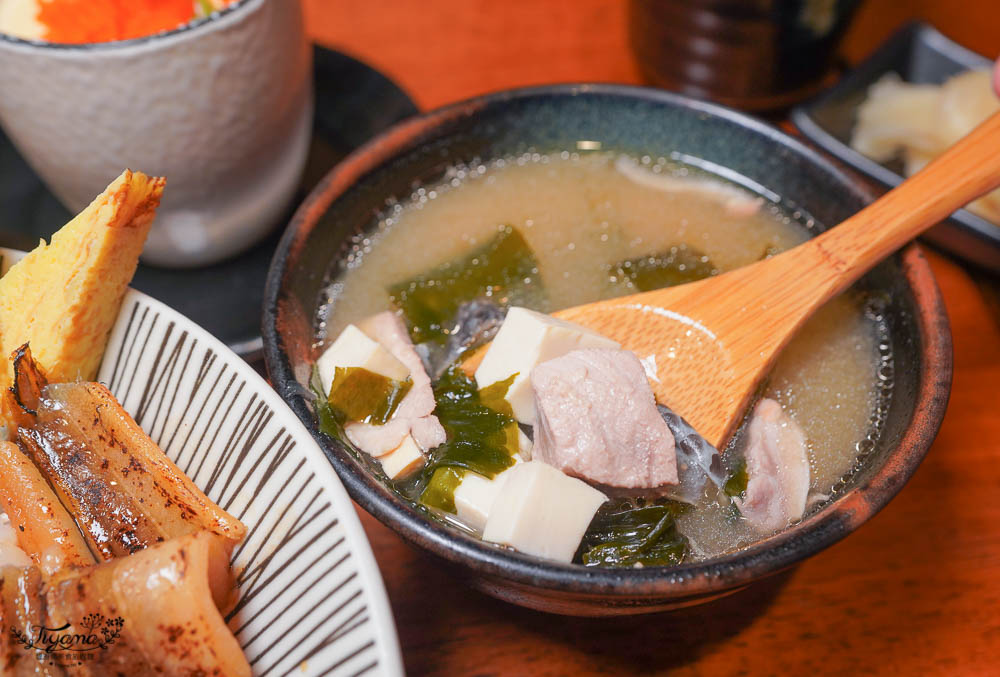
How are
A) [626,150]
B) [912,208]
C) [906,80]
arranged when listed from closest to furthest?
[912,208]
[626,150]
[906,80]

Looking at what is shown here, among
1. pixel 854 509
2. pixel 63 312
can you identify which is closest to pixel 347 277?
pixel 63 312

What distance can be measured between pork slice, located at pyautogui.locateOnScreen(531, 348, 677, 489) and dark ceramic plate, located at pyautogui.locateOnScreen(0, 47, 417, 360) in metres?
0.46

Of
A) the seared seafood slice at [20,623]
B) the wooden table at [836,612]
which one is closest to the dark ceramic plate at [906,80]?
the wooden table at [836,612]

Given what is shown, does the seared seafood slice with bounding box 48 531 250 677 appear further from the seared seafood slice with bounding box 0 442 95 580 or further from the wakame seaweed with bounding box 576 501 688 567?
the wakame seaweed with bounding box 576 501 688 567

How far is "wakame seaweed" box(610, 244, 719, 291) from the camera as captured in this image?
3.52ft

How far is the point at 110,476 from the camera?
2.31 feet

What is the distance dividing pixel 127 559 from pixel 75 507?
124 millimetres

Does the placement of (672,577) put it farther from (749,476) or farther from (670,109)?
(670,109)

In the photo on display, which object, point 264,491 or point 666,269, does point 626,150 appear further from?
point 264,491

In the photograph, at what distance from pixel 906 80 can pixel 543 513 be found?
1.40m

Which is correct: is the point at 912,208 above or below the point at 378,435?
above

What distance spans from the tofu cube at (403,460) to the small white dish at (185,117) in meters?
0.56

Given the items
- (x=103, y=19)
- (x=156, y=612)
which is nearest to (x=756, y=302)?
(x=156, y=612)

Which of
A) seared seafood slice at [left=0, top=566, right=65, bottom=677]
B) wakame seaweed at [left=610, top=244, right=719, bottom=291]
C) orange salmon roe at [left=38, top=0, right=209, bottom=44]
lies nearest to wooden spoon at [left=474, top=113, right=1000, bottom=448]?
wakame seaweed at [left=610, top=244, right=719, bottom=291]
